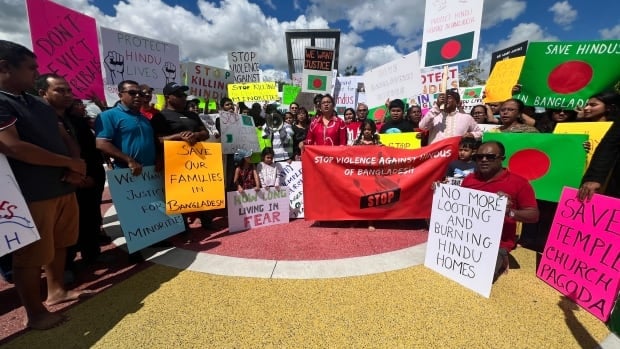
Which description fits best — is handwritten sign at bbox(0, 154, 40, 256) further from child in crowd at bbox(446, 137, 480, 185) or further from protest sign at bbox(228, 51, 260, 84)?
protest sign at bbox(228, 51, 260, 84)

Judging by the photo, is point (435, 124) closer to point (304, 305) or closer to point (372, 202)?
point (372, 202)

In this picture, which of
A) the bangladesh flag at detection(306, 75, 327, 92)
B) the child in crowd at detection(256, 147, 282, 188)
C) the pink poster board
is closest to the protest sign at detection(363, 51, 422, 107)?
the bangladesh flag at detection(306, 75, 327, 92)

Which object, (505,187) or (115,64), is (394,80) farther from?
(115,64)

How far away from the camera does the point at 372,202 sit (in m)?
4.51

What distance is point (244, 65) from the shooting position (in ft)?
28.6

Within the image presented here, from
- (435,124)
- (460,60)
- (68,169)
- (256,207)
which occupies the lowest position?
(256,207)

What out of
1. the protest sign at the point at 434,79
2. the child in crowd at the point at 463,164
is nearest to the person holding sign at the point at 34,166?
the child in crowd at the point at 463,164

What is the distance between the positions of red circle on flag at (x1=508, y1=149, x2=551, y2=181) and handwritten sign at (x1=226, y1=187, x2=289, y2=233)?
10.6 feet

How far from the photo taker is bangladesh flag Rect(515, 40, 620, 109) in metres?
3.62

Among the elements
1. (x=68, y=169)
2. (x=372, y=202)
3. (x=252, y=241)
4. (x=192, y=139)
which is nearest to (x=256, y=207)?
(x=252, y=241)

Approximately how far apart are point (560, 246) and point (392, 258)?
5.27 ft

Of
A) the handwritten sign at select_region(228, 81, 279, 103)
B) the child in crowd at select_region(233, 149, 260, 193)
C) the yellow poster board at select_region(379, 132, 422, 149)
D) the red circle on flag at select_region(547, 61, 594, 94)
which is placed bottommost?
the child in crowd at select_region(233, 149, 260, 193)

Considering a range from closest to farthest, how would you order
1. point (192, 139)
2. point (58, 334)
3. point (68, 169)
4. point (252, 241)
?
1. point (58, 334)
2. point (68, 169)
3. point (192, 139)
4. point (252, 241)

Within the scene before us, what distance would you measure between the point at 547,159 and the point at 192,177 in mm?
4443
